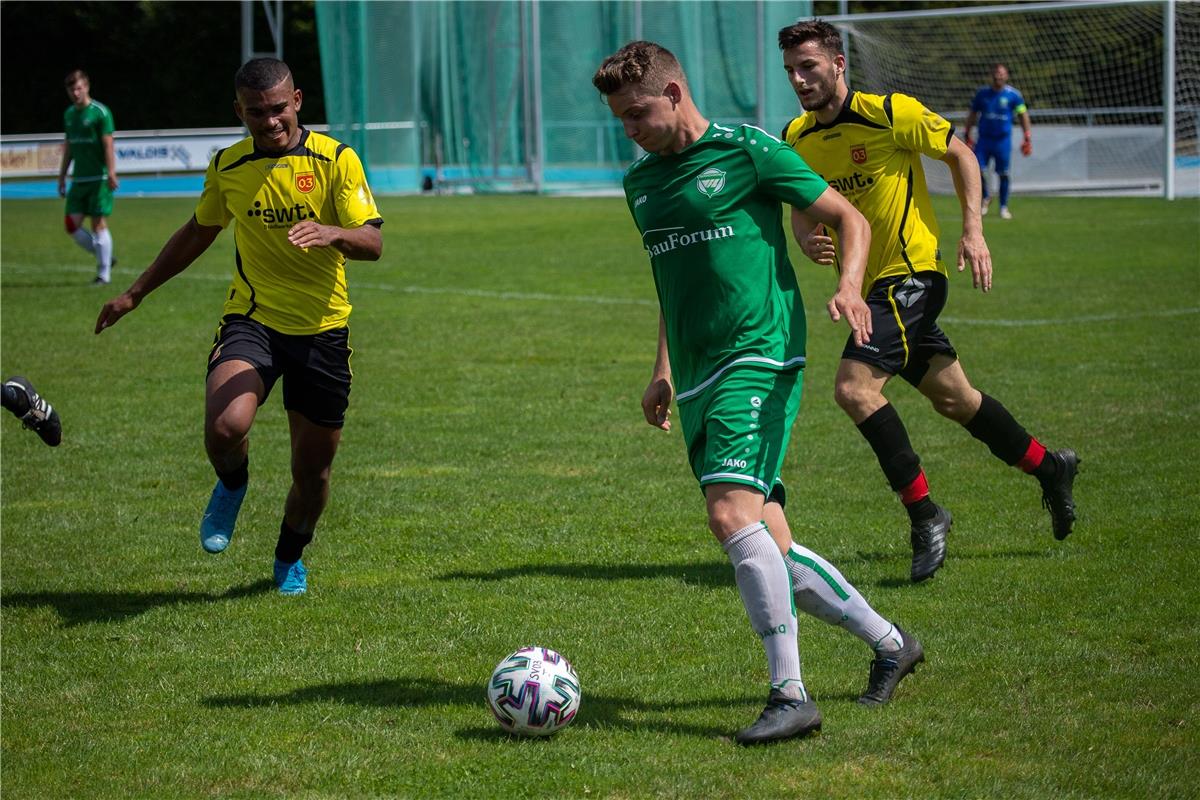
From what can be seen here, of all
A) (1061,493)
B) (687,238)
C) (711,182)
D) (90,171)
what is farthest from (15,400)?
(90,171)

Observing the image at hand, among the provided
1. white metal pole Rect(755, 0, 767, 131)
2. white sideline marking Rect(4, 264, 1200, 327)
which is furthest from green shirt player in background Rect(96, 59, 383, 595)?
white metal pole Rect(755, 0, 767, 131)

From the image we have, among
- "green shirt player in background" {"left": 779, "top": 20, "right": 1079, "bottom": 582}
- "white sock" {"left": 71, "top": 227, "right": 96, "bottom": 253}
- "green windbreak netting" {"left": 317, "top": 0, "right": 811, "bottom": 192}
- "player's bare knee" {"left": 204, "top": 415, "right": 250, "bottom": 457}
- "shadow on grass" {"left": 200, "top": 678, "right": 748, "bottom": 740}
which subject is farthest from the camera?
"green windbreak netting" {"left": 317, "top": 0, "right": 811, "bottom": 192}

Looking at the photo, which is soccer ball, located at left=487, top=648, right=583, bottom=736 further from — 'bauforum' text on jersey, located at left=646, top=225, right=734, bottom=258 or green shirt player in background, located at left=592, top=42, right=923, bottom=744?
'bauforum' text on jersey, located at left=646, top=225, right=734, bottom=258

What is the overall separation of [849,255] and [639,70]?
833mm

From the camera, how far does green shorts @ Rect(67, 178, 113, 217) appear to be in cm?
1820

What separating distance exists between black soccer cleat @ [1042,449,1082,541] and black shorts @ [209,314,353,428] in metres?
3.13

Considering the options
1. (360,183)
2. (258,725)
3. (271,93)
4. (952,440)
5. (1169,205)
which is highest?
(271,93)

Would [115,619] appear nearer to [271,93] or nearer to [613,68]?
[271,93]

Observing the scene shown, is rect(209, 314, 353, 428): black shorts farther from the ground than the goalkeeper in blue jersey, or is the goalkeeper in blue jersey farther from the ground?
rect(209, 314, 353, 428): black shorts

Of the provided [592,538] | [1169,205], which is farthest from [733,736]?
[1169,205]

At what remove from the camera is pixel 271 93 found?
5.90 metres

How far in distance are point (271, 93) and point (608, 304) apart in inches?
388

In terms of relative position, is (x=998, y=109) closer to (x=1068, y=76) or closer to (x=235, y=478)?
(x=1068, y=76)

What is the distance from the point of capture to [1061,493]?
6.65 metres
